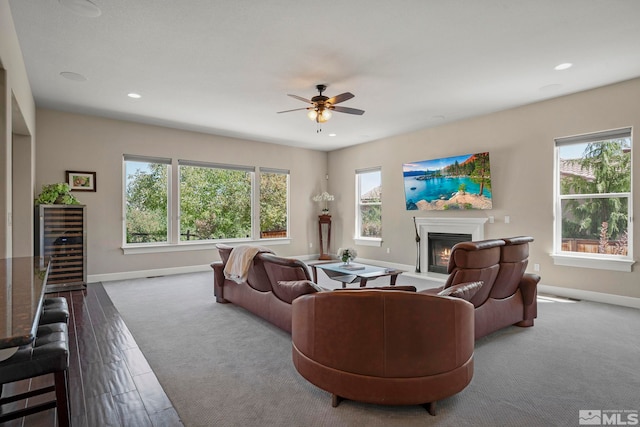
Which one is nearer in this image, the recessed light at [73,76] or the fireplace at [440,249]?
the recessed light at [73,76]

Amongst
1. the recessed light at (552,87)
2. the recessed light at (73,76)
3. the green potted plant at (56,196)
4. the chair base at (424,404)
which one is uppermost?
the recessed light at (73,76)

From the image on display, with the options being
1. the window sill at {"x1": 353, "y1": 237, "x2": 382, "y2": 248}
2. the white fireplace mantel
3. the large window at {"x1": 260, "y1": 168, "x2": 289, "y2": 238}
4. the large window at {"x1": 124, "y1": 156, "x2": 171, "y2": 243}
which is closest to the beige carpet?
the white fireplace mantel

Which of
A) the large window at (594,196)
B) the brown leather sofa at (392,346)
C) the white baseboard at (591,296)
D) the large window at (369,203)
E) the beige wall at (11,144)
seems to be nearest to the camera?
the brown leather sofa at (392,346)

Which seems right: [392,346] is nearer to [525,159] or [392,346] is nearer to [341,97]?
[341,97]

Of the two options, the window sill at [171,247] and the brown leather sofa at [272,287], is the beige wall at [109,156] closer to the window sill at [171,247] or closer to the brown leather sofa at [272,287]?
the window sill at [171,247]

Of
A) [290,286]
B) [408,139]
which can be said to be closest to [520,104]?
[408,139]

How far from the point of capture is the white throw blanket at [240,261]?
3.63m

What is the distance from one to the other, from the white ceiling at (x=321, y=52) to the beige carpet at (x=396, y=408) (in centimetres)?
284

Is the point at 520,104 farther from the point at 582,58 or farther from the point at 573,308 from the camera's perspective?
the point at 573,308

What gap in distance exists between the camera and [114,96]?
482cm

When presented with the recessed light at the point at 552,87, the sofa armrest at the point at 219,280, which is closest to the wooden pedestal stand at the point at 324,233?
the sofa armrest at the point at 219,280

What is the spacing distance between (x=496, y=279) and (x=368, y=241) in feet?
15.5

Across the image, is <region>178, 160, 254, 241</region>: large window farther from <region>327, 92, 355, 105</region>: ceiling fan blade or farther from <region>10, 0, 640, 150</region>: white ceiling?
<region>327, 92, 355, 105</region>: ceiling fan blade

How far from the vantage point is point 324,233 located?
346 inches
